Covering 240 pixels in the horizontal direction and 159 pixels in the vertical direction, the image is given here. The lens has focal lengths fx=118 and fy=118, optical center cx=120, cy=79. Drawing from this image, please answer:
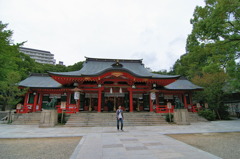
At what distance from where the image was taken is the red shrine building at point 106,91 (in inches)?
520

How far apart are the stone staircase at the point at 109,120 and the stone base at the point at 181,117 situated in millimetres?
1190

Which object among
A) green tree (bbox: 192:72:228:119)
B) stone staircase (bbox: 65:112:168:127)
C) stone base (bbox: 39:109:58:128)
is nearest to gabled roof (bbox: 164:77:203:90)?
green tree (bbox: 192:72:228:119)

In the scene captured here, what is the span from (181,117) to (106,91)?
9.03m

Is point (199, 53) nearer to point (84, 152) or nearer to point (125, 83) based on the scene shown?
point (125, 83)

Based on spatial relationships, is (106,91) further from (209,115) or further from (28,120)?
(209,115)

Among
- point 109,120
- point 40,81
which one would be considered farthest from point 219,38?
point 40,81

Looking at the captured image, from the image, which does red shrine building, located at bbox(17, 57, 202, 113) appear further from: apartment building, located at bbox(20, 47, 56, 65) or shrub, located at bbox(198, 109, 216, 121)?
apartment building, located at bbox(20, 47, 56, 65)

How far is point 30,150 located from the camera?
14.9 feet

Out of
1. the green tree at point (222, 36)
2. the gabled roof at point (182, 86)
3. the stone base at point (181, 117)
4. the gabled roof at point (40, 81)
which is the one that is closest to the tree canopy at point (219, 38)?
the green tree at point (222, 36)

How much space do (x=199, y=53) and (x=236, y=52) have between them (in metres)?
2.59

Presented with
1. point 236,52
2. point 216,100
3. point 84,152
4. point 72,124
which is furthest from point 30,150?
point 216,100

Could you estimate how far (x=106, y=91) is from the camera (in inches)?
615

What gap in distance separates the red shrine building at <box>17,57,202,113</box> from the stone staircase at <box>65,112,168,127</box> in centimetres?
146

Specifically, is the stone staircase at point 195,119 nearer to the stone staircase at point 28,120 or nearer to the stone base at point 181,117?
the stone base at point 181,117
